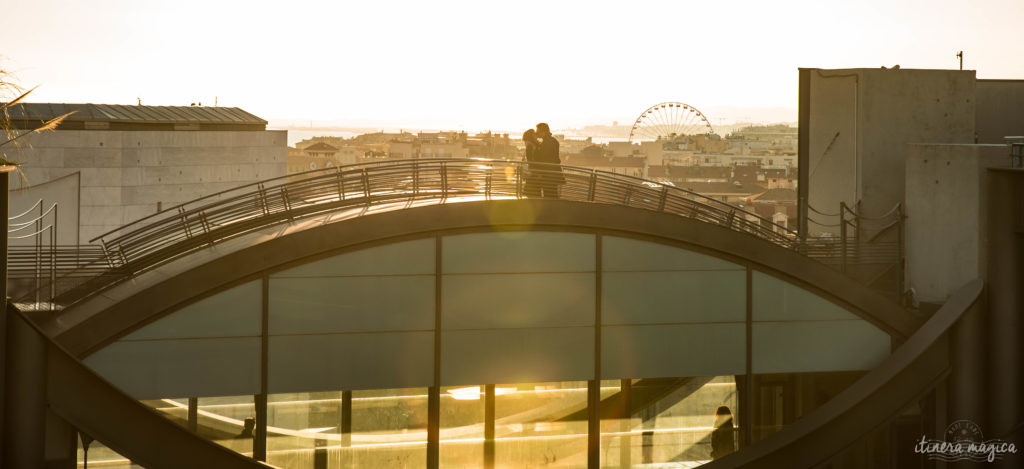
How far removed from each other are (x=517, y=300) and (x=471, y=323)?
81 cm

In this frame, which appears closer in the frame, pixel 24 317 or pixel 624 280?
pixel 24 317

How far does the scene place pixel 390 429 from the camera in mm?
16016

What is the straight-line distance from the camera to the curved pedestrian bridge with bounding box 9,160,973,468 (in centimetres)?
1488

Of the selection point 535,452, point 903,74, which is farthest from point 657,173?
point 535,452

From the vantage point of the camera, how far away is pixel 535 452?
54.4 ft

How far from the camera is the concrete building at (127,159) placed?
32906 millimetres

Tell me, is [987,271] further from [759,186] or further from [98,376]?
[759,186]

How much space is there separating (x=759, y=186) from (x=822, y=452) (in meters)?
45.5

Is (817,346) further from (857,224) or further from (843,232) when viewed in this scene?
(857,224)

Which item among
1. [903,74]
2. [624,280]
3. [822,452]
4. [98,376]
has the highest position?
[903,74]

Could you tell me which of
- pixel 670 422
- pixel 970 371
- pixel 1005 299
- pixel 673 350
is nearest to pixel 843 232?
pixel 1005 299

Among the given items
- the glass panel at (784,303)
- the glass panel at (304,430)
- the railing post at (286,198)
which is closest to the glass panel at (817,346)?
the glass panel at (784,303)

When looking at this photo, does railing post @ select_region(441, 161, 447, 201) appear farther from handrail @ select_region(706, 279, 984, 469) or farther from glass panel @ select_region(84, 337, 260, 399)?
handrail @ select_region(706, 279, 984, 469)

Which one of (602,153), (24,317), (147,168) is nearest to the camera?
(24,317)
